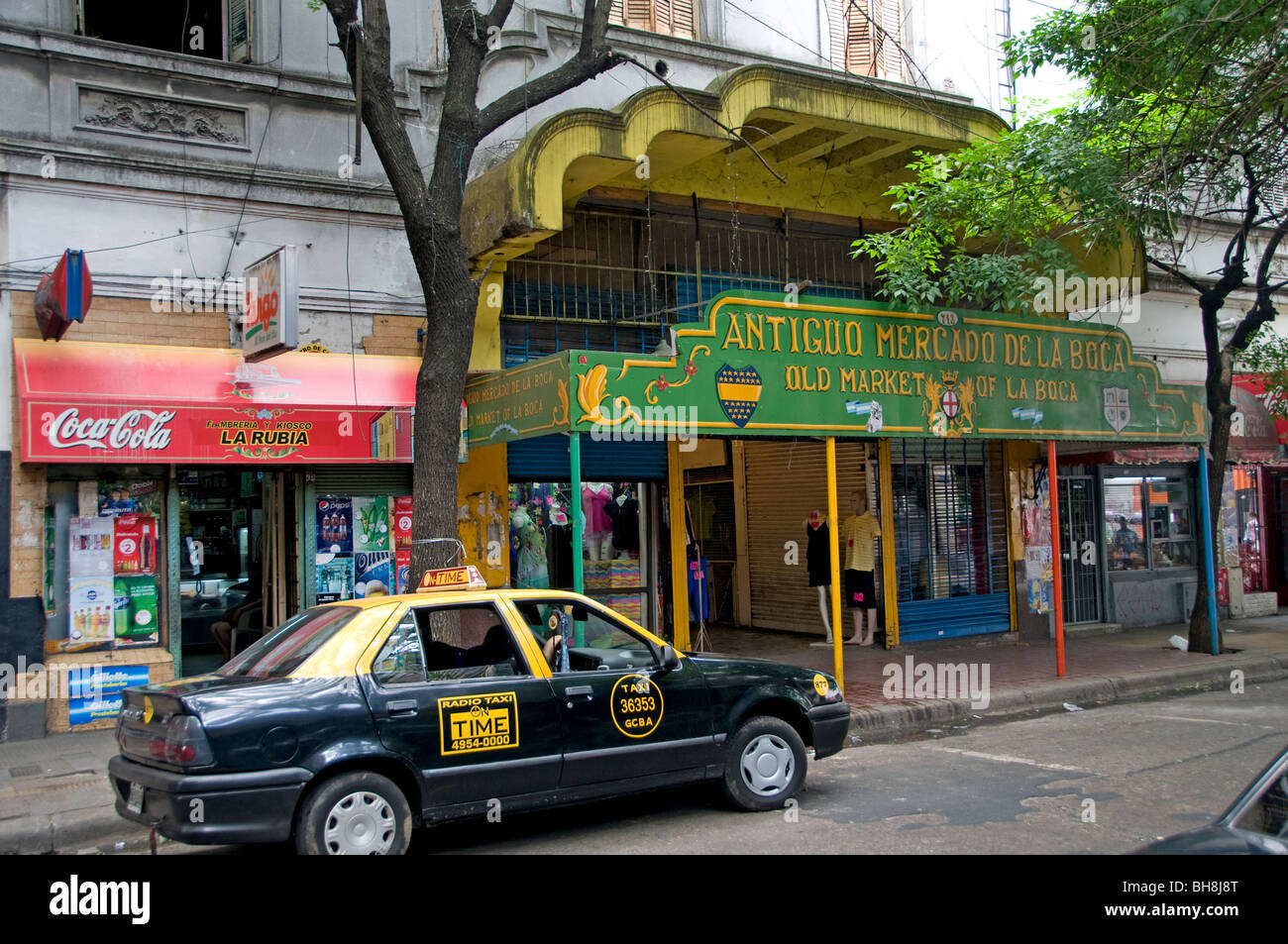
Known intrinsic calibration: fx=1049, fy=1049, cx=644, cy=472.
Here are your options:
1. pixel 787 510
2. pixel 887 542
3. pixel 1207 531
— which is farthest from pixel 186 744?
pixel 1207 531

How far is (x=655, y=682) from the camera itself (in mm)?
6602

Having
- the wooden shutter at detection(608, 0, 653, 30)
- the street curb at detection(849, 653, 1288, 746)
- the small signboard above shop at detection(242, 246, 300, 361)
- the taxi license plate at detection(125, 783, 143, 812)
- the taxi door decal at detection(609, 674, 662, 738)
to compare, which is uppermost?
the wooden shutter at detection(608, 0, 653, 30)

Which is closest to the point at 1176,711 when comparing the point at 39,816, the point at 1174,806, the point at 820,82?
the point at 1174,806

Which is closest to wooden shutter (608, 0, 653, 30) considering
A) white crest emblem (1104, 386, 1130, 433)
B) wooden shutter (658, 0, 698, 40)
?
wooden shutter (658, 0, 698, 40)

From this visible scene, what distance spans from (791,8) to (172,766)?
12.8 metres

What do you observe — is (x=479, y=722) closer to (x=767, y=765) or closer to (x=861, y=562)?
(x=767, y=765)

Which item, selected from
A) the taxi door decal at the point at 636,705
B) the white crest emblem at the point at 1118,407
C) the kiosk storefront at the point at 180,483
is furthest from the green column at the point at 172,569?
the white crest emblem at the point at 1118,407

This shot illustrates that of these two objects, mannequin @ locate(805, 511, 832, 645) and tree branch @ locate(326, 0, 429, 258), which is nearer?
tree branch @ locate(326, 0, 429, 258)

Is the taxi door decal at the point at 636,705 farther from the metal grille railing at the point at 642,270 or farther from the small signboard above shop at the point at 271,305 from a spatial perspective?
the metal grille railing at the point at 642,270

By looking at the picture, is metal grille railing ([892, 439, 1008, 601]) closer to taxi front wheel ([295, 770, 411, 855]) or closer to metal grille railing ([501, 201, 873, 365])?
metal grille railing ([501, 201, 873, 365])

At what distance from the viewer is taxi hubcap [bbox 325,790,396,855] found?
214 inches

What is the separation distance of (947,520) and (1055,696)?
4089 millimetres

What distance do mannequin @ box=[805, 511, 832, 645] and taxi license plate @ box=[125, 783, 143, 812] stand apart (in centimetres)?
970

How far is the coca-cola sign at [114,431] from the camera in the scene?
9.09 m
